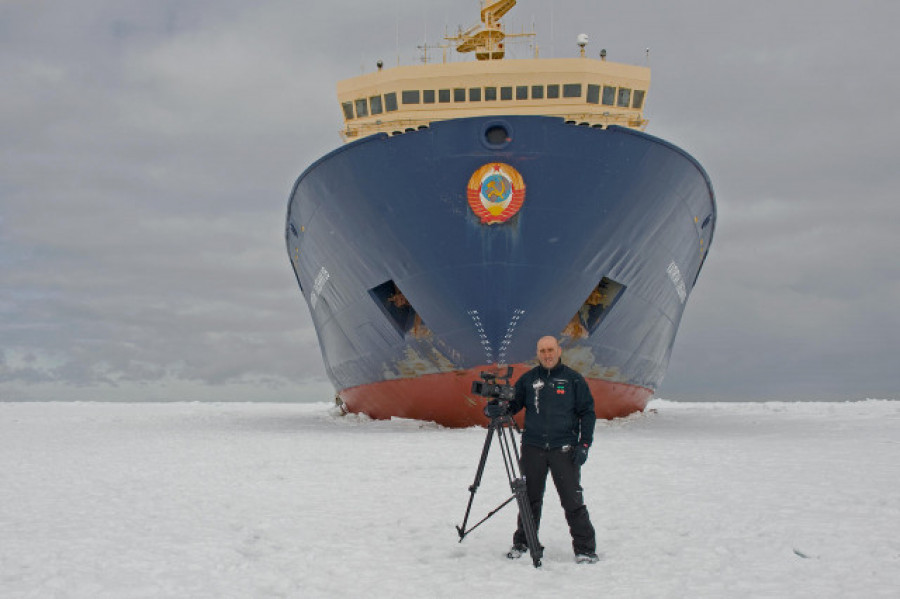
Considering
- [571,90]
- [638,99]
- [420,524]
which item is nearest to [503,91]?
[571,90]

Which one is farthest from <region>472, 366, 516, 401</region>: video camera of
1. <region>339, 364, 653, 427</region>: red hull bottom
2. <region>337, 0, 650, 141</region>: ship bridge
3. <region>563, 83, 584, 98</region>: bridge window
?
<region>563, 83, 584, 98</region>: bridge window

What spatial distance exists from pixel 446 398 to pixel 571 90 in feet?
26.4

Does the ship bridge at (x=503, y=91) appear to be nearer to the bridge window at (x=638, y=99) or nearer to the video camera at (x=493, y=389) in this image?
the bridge window at (x=638, y=99)

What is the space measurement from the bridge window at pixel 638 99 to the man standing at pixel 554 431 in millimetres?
14790

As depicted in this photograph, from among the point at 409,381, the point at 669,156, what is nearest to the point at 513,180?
the point at 669,156

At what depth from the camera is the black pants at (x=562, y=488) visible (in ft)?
15.7

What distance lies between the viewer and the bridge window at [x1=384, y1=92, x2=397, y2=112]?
17984 millimetres

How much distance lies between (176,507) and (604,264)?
28.7ft

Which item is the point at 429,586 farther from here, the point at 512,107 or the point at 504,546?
the point at 512,107

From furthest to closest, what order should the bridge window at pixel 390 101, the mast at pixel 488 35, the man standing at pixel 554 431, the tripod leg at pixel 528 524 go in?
the mast at pixel 488 35 < the bridge window at pixel 390 101 < the man standing at pixel 554 431 < the tripod leg at pixel 528 524

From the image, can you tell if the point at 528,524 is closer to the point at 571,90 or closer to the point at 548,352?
the point at 548,352

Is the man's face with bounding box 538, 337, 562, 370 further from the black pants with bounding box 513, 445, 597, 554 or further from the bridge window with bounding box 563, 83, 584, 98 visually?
the bridge window with bounding box 563, 83, 584, 98

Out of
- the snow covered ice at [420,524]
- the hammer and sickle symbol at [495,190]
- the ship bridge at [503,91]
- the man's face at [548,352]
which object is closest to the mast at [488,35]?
the ship bridge at [503,91]

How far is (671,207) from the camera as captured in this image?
556 inches
